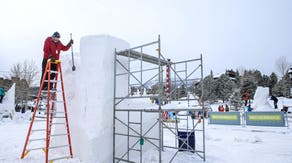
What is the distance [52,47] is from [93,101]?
2027 millimetres

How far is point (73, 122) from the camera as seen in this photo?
18.3ft

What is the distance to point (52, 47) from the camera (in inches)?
225

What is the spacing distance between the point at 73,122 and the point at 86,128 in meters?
0.66

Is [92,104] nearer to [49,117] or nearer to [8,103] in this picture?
[49,117]

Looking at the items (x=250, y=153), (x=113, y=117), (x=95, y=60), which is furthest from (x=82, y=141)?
(x=250, y=153)

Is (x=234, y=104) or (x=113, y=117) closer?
(x=113, y=117)

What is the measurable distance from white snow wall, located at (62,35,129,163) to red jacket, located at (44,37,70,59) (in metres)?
0.71

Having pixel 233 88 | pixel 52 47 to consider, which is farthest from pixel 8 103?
pixel 233 88

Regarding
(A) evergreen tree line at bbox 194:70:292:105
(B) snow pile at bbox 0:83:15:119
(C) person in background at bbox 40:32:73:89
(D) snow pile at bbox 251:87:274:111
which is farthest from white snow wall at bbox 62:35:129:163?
(A) evergreen tree line at bbox 194:70:292:105

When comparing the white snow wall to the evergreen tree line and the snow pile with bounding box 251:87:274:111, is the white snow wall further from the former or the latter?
the evergreen tree line

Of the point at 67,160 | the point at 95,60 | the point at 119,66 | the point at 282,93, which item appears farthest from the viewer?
the point at 282,93

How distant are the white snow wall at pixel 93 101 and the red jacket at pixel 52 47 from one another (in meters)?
0.71

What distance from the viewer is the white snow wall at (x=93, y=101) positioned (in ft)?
16.9

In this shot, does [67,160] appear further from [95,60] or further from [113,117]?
[95,60]
